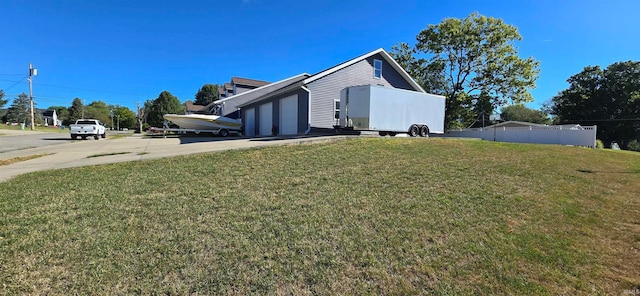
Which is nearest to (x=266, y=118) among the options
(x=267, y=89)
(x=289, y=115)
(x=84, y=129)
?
(x=289, y=115)

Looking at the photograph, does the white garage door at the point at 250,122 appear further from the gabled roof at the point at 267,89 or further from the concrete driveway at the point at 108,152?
the concrete driveway at the point at 108,152

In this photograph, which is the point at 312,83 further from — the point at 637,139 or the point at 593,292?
the point at 637,139

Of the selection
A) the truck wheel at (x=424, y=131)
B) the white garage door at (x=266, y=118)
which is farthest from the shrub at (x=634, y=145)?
the white garage door at (x=266, y=118)

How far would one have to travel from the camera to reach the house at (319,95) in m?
15.5

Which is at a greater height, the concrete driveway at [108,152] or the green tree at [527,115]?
the green tree at [527,115]

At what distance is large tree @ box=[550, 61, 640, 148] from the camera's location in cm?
4116

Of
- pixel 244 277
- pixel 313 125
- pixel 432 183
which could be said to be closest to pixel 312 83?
pixel 313 125

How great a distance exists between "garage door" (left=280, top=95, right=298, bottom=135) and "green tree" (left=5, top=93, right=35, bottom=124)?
84.7m

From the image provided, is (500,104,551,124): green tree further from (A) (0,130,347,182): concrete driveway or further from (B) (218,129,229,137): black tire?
(A) (0,130,347,182): concrete driveway

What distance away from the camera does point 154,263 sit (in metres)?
2.85

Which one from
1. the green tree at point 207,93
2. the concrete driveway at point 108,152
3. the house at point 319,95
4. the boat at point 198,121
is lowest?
the concrete driveway at point 108,152

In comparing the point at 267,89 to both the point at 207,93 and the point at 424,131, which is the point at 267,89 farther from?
the point at 207,93

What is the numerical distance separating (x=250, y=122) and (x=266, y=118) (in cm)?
335

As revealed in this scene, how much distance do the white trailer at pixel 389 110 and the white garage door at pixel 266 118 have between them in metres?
6.48
